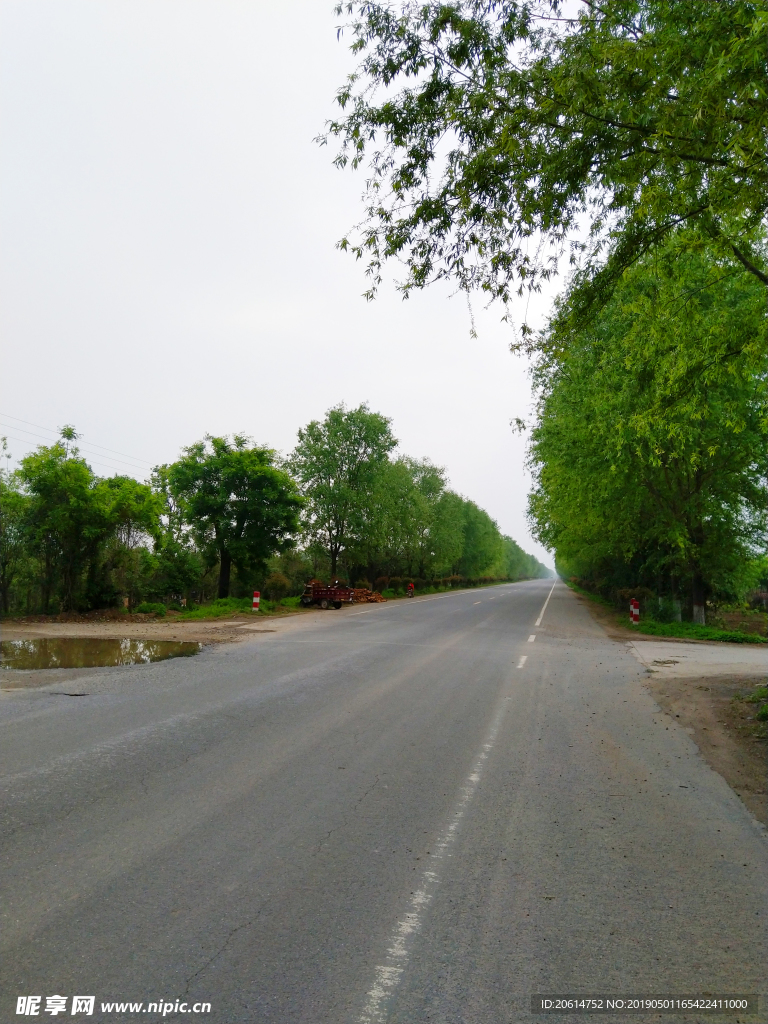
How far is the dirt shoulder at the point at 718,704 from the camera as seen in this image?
6.22m

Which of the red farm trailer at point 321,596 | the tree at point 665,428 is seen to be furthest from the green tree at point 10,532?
the tree at point 665,428

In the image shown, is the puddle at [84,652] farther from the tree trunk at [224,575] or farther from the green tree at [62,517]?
the tree trunk at [224,575]

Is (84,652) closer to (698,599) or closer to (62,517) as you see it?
(62,517)

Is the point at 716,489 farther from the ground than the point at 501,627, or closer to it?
farther from the ground

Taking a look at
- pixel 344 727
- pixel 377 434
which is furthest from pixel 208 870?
pixel 377 434

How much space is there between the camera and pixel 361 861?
4055mm

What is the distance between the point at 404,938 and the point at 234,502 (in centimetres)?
2646

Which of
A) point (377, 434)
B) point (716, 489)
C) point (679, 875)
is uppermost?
point (377, 434)

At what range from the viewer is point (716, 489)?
72.6ft

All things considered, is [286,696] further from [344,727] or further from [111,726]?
[111,726]

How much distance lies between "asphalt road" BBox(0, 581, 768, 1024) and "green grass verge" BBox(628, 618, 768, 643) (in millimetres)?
13673

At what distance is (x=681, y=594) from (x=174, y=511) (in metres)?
23.7

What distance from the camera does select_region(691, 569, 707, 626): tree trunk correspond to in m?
23.7

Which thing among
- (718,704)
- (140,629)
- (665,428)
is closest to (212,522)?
(140,629)
